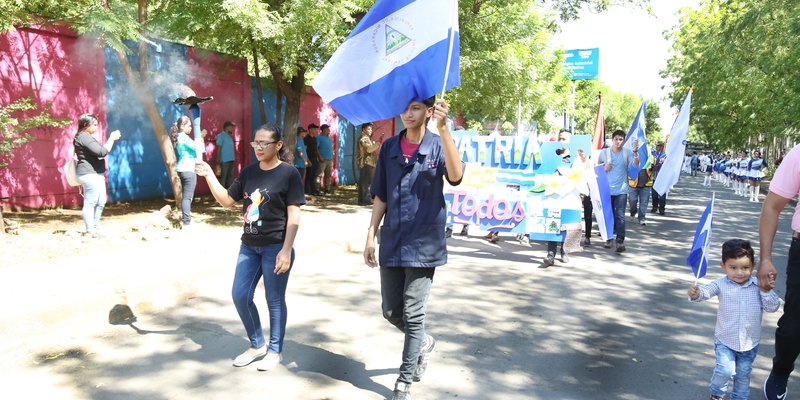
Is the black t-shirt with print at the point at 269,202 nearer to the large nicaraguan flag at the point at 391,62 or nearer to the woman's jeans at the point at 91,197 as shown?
the large nicaraguan flag at the point at 391,62

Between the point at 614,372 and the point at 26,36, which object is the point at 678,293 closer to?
the point at 614,372

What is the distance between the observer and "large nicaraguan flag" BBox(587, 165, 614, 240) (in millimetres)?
8883

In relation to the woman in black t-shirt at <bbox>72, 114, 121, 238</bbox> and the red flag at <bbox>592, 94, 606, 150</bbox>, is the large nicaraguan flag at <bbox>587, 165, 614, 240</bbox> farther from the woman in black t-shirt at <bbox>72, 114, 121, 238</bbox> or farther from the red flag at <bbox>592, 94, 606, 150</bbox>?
the woman in black t-shirt at <bbox>72, 114, 121, 238</bbox>

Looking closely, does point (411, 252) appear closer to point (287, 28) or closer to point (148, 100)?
point (287, 28)

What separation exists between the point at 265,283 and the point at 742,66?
24.4 metres

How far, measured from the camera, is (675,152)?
305 inches

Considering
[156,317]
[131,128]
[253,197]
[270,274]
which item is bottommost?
[156,317]

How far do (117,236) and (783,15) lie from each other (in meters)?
18.2

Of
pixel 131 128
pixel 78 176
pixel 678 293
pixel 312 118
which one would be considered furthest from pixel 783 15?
pixel 78 176

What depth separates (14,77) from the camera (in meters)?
10.2

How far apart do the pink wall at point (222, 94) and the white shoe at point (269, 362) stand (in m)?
9.81

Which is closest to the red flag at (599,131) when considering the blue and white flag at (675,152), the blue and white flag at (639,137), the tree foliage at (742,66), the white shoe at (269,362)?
the blue and white flag at (639,137)

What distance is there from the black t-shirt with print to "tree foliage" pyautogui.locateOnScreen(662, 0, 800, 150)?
13.6 m

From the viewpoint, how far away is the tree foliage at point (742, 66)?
17.7m
